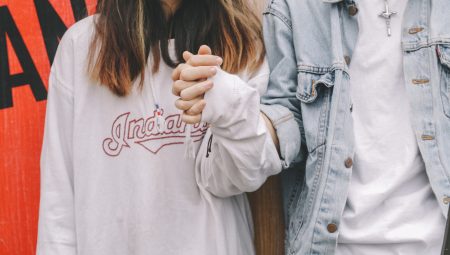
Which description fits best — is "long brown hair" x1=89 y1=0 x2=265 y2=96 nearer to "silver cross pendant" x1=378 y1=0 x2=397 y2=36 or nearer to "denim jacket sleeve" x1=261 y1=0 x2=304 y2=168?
"denim jacket sleeve" x1=261 y1=0 x2=304 y2=168

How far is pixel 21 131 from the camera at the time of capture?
239 centimetres

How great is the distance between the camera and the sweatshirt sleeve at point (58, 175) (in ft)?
6.84

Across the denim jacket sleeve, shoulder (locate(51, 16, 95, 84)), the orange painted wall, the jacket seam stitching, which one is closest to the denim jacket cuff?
the denim jacket sleeve

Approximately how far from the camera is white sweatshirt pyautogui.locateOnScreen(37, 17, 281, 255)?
204cm

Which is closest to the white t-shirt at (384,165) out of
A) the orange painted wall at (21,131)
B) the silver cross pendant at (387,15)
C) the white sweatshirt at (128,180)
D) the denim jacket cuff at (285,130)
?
the silver cross pendant at (387,15)

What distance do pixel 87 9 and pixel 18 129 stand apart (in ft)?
1.47

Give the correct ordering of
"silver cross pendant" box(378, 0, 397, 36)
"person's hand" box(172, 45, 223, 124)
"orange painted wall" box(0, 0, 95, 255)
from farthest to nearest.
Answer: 1. "orange painted wall" box(0, 0, 95, 255)
2. "silver cross pendant" box(378, 0, 397, 36)
3. "person's hand" box(172, 45, 223, 124)

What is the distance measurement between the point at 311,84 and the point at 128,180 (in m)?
0.57

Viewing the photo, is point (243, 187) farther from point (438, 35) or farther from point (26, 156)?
point (26, 156)

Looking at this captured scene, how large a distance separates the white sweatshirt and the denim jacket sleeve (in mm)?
57

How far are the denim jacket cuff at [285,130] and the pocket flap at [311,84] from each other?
61 millimetres

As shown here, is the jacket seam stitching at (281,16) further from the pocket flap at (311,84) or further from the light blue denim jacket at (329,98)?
the pocket flap at (311,84)

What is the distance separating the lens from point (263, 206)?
2314mm

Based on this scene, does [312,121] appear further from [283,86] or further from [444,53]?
[444,53]
